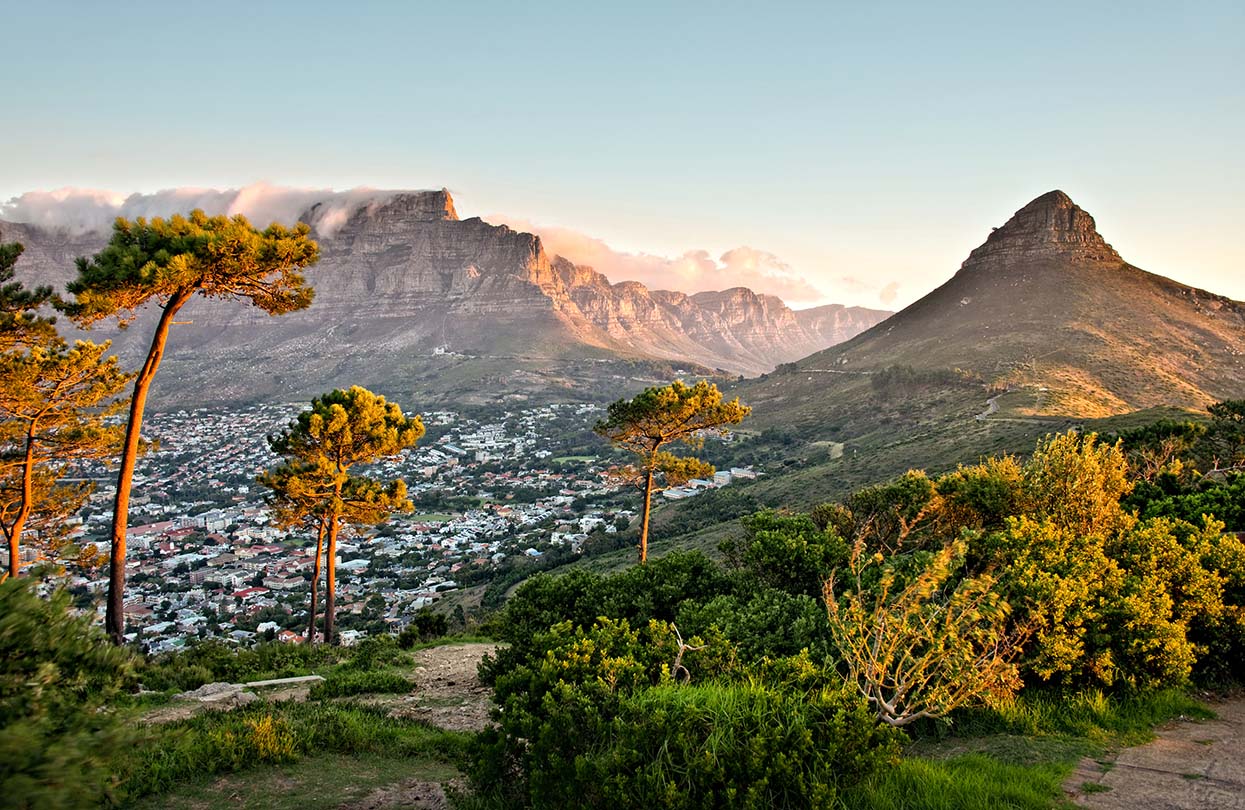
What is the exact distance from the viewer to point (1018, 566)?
7062 mm

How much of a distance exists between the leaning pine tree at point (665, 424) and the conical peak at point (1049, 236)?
8964cm

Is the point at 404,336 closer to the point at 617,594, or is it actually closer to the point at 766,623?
the point at 617,594

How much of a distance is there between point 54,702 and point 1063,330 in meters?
79.6

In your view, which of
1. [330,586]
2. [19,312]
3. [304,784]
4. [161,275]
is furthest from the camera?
[330,586]

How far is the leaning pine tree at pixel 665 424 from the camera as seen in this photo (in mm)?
18266

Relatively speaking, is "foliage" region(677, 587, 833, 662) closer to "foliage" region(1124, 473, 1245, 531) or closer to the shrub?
the shrub

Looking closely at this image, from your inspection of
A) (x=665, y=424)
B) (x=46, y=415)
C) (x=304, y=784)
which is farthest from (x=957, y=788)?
(x=46, y=415)

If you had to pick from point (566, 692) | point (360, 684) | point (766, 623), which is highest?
point (566, 692)

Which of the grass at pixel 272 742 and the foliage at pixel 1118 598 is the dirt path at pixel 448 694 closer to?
Answer: the grass at pixel 272 742

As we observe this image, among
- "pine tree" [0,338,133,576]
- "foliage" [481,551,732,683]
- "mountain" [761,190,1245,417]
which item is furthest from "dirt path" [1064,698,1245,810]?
"mountain" [761,190,1245,417]

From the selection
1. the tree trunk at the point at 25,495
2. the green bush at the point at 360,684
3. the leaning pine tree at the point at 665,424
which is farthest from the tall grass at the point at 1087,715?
the tree trunk at the point at 25,495

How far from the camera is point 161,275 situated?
399 inches

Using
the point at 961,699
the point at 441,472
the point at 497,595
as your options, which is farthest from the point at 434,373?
the point at 961,699

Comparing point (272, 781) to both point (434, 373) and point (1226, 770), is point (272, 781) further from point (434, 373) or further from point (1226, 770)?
point (434, 373)
